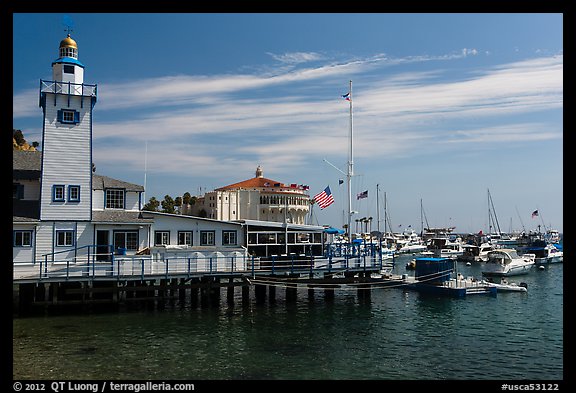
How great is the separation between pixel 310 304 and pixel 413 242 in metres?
102

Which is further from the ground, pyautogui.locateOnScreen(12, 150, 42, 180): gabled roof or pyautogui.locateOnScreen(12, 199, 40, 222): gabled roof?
pyautogui.locateOnScreen(12, 150, 42, 180): gabled roof

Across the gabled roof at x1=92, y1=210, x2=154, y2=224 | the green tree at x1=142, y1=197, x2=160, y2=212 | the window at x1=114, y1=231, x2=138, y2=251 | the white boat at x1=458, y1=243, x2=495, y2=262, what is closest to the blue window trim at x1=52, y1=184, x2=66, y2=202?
the gabled roof at x1=92, y1=210, x2=154, y2=224

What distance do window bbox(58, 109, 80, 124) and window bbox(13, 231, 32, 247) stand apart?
9024 millimetres

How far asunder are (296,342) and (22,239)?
21952 mm

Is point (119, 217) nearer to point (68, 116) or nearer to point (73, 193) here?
point (73, 193)

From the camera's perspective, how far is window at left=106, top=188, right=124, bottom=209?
132 ft

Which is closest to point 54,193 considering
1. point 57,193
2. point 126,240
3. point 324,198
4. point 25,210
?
point 57,193

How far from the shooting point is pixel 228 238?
139 feet

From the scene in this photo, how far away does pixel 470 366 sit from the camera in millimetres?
24750

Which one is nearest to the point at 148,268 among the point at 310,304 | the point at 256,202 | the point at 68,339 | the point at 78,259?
the point at 78,259

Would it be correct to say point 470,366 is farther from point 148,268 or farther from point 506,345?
point 148,268

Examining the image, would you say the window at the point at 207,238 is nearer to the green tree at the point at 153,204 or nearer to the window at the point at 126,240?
the window at the point at 126,240

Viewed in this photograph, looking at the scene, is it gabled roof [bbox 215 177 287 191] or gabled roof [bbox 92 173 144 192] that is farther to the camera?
gabled roof [bbox 215 177 287 191]

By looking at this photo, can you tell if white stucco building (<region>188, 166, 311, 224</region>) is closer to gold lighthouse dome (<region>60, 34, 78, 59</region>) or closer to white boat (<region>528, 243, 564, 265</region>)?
gold lighthouse dome (<region>60, 34, 78, 59</region>)
